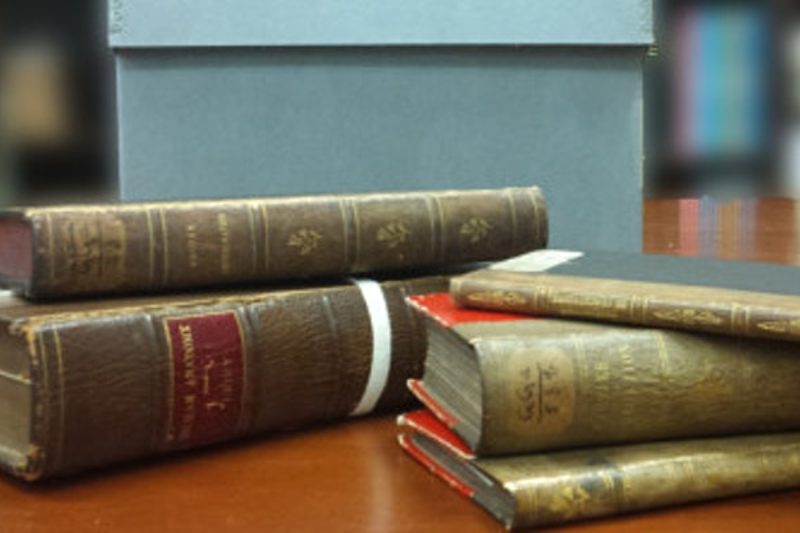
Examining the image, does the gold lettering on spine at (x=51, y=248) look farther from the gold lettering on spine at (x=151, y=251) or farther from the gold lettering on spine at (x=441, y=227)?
the gold lettering on spine at (x=441, y=227)

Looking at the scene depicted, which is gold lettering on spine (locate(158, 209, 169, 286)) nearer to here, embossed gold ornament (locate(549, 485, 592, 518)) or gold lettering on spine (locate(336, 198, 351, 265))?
gold lettering on spine (locate(336, 198, 351, 265))

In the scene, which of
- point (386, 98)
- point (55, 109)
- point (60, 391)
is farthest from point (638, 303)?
point (55, 109)

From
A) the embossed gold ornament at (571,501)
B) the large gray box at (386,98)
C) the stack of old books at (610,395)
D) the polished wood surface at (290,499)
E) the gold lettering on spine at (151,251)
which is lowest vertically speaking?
the polished wood surface at (290,499)

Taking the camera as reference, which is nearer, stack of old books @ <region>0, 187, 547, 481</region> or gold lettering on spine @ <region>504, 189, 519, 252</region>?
stack of old books @ <region>0, 187, 547, 481</region>

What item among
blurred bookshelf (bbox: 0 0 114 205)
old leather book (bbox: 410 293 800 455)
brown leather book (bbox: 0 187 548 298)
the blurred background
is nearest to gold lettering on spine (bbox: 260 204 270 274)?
brown leather book (bbox: 0 187 548 298)

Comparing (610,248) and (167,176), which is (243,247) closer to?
(167,176)

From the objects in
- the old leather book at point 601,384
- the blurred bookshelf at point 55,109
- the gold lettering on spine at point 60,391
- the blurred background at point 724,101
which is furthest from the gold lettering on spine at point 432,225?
the blurred background at point 724,101

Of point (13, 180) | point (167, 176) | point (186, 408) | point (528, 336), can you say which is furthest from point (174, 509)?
point (13, 180)

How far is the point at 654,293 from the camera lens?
48 centimetres

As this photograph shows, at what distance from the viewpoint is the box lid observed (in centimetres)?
82

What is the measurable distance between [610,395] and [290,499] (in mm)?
144

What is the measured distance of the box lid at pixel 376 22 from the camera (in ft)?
2.71

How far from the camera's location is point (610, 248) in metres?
0.91

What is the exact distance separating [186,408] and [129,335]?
4cm
